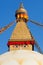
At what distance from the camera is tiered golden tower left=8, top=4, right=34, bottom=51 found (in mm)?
35188

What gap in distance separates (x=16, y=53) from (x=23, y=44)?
84.4 feet

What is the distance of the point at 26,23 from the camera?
38.9 metres

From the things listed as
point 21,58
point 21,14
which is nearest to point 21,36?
point 21,14

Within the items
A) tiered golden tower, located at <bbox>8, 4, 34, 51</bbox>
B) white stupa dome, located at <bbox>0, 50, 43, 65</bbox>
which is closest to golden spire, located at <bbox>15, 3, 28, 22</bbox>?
tiered golden tower, located at <bbox>8, 4, 34, 51</bbox>

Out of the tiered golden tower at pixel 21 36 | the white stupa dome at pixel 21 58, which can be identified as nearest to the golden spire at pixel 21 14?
the tiered golden tower at pixel 21 36

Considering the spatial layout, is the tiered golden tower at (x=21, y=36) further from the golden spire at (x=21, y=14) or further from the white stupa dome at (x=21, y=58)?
the white stupa dome at (x=21, y=58)

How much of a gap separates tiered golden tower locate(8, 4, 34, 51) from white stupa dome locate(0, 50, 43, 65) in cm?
2523

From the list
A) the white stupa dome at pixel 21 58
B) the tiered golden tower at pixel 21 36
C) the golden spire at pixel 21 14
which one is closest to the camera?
the white stupa dome at pixel 21 58

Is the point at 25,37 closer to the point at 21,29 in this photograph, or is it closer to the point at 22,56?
the point at 21,29

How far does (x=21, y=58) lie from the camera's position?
881 cm

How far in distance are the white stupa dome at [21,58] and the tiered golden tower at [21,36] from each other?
25.2 metres

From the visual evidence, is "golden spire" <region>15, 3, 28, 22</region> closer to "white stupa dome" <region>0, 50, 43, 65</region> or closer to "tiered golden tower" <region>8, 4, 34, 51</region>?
"tiered golden tower" <region>8, 4, 34, 51</region>

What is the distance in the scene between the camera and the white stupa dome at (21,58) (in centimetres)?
855

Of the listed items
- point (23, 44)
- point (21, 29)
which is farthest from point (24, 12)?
point (23, 44)
